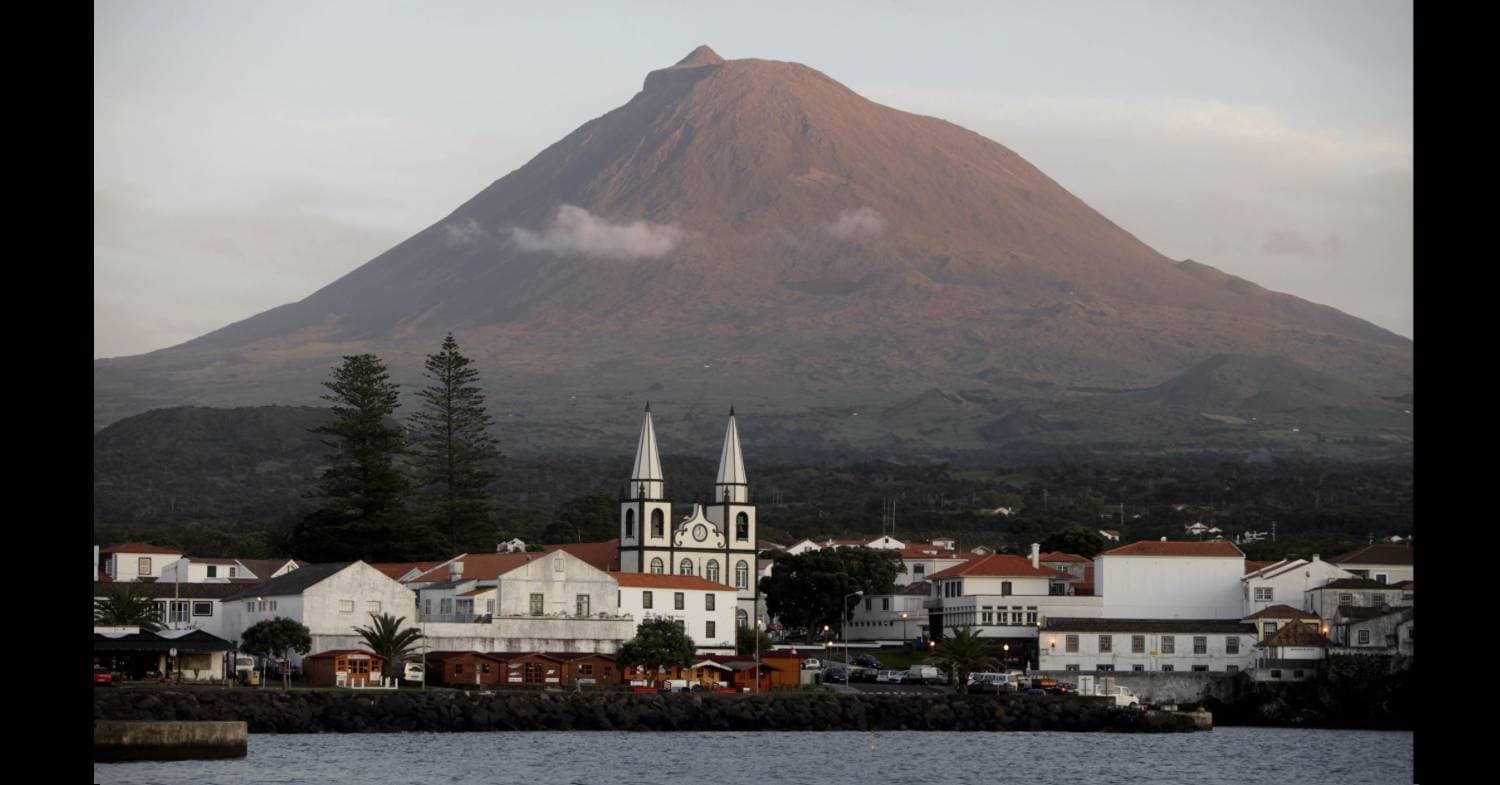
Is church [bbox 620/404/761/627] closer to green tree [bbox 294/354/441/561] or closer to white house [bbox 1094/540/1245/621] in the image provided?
green tree [bbox 294/354/441/561]

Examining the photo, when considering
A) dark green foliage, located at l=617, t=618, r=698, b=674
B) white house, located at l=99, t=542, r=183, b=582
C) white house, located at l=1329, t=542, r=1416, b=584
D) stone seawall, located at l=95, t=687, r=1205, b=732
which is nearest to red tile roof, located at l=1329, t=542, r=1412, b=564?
white house, located at l=1329, t=542, r=1416, b=584

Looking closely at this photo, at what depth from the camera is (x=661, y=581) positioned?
76.8 meters

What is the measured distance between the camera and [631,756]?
49.1 meters

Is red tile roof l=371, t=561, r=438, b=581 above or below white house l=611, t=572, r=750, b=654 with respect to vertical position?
above

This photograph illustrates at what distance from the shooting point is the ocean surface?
42.7 meters

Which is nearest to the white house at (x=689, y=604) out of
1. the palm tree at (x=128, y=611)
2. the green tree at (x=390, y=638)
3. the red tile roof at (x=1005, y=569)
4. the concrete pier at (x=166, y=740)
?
the red tile roof at (x=1005, y=569)

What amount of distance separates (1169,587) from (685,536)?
858 inches

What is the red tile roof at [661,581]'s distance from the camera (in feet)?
247

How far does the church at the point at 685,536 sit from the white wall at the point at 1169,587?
15648 mm

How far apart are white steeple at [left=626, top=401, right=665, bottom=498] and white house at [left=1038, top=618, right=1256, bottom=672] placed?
22912 millimetres

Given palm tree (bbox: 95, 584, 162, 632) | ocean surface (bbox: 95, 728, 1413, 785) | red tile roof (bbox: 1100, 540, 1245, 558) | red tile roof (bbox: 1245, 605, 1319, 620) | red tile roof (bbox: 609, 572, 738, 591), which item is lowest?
ocean surface (bbox: 95, 728, 1413, 785)
